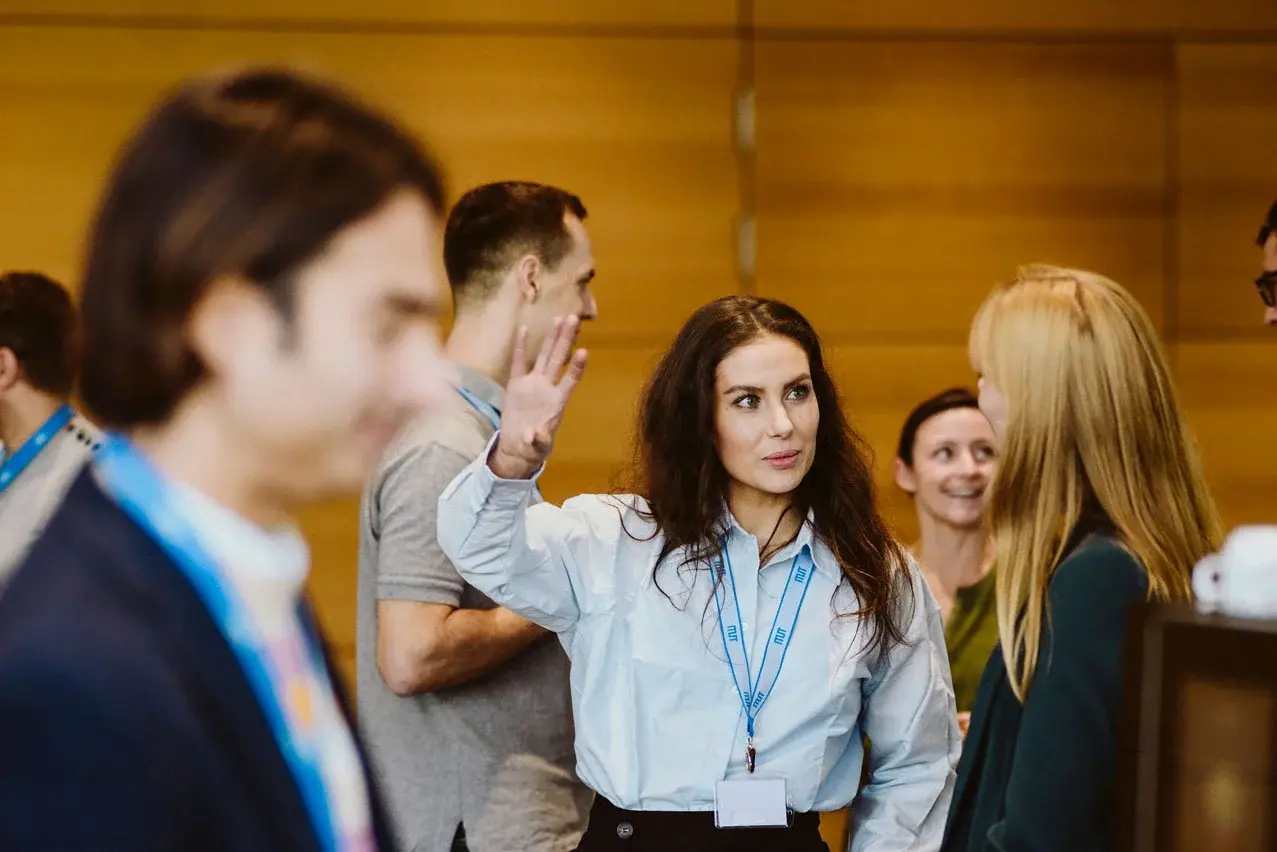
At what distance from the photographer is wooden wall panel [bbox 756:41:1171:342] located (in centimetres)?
427

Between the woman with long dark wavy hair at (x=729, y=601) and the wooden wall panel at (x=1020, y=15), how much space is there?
2083 mm

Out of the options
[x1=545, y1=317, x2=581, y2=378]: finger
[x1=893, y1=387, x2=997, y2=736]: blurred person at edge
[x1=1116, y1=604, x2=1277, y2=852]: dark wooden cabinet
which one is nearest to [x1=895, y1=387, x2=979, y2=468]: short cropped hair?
[x1=893, y1=387, x2=997, y2=736]: blurred person at edge

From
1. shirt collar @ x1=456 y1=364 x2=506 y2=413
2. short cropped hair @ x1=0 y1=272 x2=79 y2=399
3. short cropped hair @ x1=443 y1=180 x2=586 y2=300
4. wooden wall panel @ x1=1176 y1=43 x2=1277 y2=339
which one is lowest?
shirt collar @ x1=456 y1=364 x2=506 y2=413

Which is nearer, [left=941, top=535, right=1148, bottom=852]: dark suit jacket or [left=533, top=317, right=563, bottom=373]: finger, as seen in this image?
[left=941, top=535, right=1148, bottom=852]: dark suit jacket

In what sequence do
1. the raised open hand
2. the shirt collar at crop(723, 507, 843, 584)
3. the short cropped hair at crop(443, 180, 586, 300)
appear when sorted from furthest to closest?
the short cropped hair at crop(443, 180, 586, 300) → the shirt collar at crop(723, 507, 843, 584) → the raised open hand

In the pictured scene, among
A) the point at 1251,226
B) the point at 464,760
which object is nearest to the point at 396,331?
the point at 464,760

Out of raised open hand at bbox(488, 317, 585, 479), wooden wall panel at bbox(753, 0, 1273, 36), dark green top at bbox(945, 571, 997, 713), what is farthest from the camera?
wooden wall panel at bbox(753, 0, 1273, 36)

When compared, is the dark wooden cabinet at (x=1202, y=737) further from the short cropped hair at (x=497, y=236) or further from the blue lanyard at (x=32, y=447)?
the blue lanyard at (x=32, y=447)

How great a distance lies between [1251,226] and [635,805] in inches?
126

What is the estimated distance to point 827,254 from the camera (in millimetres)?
4289

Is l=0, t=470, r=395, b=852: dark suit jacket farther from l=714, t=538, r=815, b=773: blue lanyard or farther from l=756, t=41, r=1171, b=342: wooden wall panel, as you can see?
l=756, t=41, r=1171, b=342: wooden wall panel

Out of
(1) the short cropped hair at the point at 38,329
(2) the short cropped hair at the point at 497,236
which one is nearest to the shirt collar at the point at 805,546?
(2) the short cropped hair at the point at 497,236

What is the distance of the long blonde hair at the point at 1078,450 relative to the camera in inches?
75.4

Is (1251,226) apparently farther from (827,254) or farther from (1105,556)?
(1105,556)
